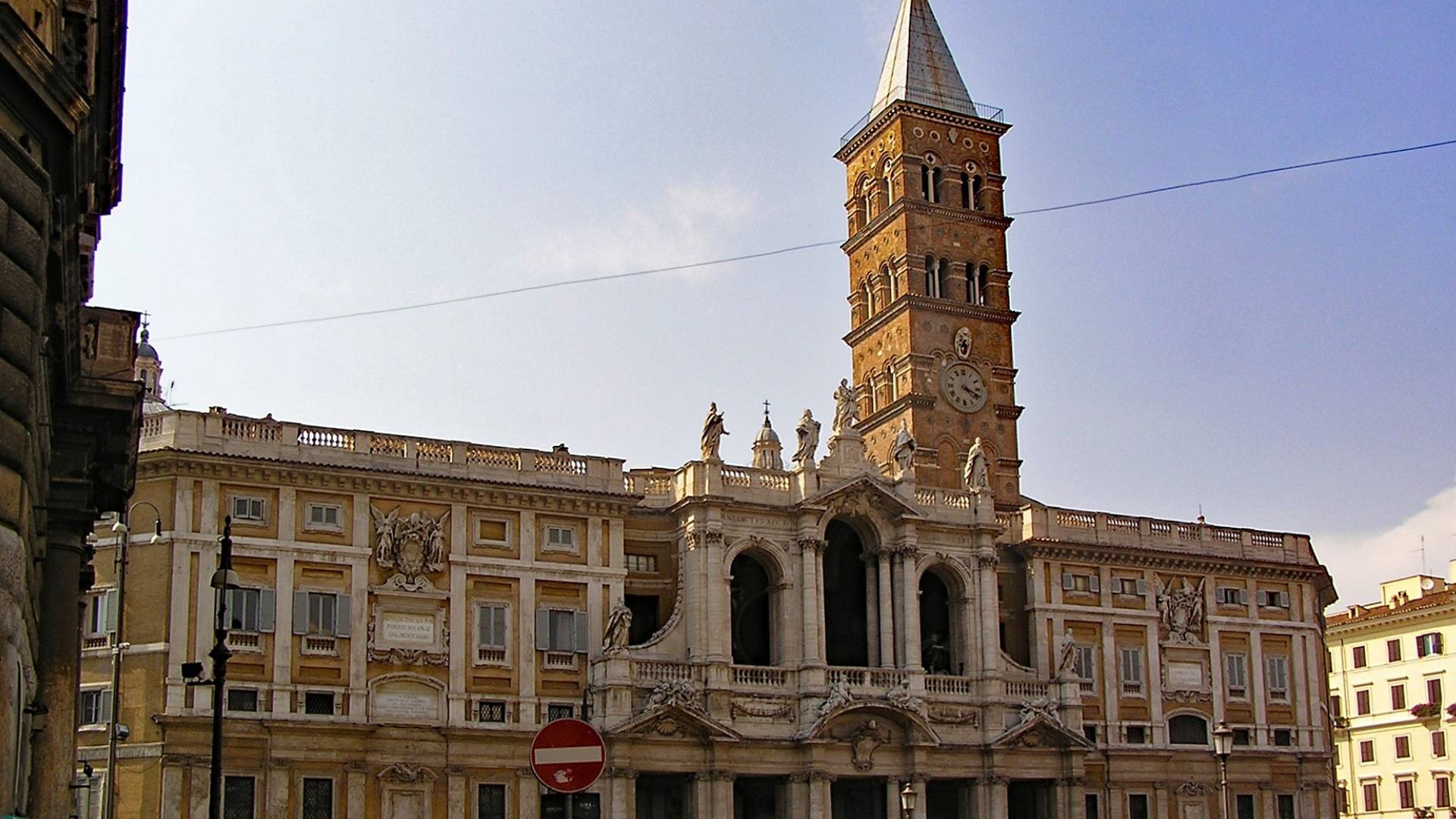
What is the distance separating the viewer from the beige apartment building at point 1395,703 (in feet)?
281

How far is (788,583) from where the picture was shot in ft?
198

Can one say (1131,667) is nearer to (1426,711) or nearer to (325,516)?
(1426,711)

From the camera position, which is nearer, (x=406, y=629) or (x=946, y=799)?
(x=406, y=629)

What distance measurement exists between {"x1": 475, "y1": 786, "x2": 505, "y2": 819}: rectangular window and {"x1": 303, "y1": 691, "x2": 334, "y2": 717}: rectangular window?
5286 mm

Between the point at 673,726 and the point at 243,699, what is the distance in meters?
13.3

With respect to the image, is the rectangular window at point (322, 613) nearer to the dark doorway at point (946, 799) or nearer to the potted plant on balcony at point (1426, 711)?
the dark doorway at point (946, 799)

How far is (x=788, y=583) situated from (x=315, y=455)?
1638 cm

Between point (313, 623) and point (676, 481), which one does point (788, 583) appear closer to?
point (676, 481)

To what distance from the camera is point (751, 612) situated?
202ft

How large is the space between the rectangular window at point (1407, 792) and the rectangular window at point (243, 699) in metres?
59.2

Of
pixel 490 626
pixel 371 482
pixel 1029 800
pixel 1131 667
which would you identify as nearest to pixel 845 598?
pixel 1029 800

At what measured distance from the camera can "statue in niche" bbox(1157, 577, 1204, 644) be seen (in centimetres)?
6806

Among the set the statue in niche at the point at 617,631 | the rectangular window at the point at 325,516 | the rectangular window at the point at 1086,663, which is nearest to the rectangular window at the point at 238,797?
the rectangular window at the point at 325,516

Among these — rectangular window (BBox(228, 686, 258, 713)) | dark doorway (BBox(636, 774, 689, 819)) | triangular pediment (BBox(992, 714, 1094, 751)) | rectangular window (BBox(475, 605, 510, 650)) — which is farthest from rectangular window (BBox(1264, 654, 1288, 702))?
rectangular window (BBox(228, 686, 258, 713))
